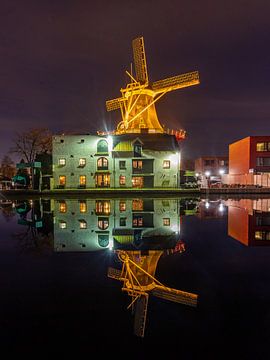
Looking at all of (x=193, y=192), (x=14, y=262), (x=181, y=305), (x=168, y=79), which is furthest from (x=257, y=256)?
(x=168, y=79)

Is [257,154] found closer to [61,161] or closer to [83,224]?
[61,161]

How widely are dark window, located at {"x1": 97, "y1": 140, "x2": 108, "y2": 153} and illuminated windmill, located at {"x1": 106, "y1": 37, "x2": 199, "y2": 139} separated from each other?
6.23 meters

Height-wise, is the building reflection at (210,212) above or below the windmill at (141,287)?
below

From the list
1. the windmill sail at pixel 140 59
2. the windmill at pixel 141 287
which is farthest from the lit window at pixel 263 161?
the windmill at pixel 141 287

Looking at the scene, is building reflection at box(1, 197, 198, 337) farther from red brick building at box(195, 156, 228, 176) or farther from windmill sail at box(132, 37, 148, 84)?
red brick building at box(195, 156, 228, 176)

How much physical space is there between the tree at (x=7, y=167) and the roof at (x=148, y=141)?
2000 inches

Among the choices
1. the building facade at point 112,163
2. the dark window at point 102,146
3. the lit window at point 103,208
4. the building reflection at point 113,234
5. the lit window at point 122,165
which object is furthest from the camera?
the dark window at point 102,146

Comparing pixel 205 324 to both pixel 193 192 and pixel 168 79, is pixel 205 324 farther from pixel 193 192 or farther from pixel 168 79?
pixel 168 79

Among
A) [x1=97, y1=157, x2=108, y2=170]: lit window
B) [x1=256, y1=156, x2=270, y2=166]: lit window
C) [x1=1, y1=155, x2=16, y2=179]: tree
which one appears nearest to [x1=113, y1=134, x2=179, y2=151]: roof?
[x1=97, y1=157, x2=108, y2=170]: lit window

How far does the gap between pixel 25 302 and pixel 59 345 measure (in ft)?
5.54

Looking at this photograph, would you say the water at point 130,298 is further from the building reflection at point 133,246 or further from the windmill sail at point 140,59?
the windmill sail at point 140,59

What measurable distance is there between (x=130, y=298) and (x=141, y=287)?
0.44 m

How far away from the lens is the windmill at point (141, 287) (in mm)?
4742

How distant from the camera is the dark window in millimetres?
45531
